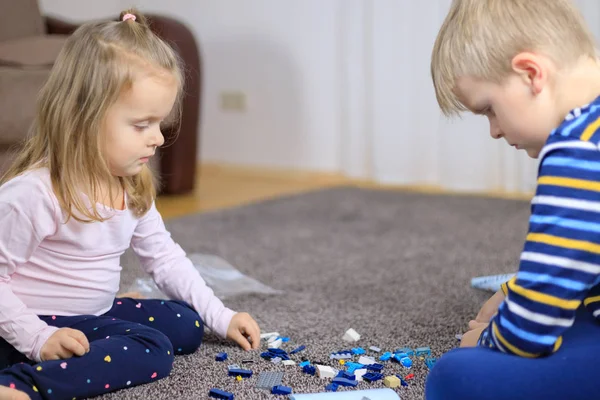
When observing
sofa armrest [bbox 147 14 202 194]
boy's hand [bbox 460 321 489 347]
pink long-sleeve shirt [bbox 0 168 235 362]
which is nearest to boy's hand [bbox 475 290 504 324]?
boy's hand [bbox 460 321 489 347]

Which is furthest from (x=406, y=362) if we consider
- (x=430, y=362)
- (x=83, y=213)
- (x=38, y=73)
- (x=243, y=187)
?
(x=243, y=187)

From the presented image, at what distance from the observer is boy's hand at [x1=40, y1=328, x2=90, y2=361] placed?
1085 mm

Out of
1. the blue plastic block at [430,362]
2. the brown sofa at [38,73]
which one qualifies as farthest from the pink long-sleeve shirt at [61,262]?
the brown sofa at [38,73]

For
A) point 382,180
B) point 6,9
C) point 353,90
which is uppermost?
point 6,9

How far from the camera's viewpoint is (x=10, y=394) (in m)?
1.00

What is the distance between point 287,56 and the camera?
3.38 meters

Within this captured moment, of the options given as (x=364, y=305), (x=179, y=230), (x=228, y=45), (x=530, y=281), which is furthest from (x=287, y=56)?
(x=530, y=281)

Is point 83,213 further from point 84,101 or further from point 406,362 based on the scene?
point 406,362

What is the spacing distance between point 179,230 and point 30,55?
63 cm

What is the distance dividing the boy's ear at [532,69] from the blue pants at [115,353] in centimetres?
63

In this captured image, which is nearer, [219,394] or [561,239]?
[561,239]

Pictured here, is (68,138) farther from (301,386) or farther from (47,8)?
(47,8)

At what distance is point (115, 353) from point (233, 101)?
100 inches

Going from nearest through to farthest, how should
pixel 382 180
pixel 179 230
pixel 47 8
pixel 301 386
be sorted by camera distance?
pixel 301 386 → pixel 179 230 → pixel 382 180 → pixel 47 8
